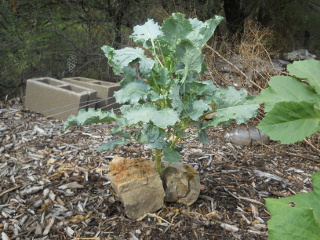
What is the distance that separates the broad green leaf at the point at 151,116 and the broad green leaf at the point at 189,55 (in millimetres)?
285

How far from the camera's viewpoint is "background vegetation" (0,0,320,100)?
204 inches

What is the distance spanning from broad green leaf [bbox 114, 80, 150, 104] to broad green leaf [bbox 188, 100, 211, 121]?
308mm

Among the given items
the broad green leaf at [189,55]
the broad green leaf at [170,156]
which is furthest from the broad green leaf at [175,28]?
the broad green leaf at [170,156]

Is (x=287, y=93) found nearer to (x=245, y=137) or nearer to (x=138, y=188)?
(x=138, y=188)

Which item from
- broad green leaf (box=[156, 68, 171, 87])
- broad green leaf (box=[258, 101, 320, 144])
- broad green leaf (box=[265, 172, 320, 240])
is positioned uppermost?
broad green leaf (box=[258, 101, 320, 144])

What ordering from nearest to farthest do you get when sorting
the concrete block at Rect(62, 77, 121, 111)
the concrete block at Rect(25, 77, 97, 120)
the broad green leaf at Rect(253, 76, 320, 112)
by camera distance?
the broad green leaf at Rect(253, 76, 320, 112)
the concrete block at Rect(25, 77, 97, 120)
the concrete block at Rect(62, 77, 121, 111)

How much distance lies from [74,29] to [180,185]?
515 cm

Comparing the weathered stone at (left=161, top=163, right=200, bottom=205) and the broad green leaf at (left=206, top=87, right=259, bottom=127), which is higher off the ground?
the broad green leaf at (left=206, top=87, right=259, bottom=127)

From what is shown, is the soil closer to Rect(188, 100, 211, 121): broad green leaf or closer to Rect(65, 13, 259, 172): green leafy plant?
Rect(65, 13, 259, 172): green leafy plant

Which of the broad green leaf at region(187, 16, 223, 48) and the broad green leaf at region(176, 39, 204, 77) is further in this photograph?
the broad green leaf at region(187, 16, 223, 48)

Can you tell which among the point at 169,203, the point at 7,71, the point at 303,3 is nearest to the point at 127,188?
the point at 169,203

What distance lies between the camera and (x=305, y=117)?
0.92 metres

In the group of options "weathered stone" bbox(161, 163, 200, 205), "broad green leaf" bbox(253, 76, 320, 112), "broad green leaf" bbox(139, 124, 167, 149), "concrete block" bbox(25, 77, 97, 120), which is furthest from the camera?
"concrete block" bbox(25, 77, 97, 120)

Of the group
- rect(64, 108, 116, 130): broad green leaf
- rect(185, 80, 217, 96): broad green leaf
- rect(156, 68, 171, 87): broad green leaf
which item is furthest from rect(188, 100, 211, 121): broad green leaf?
rect(64, 108, 116, 130): broad green leaf
